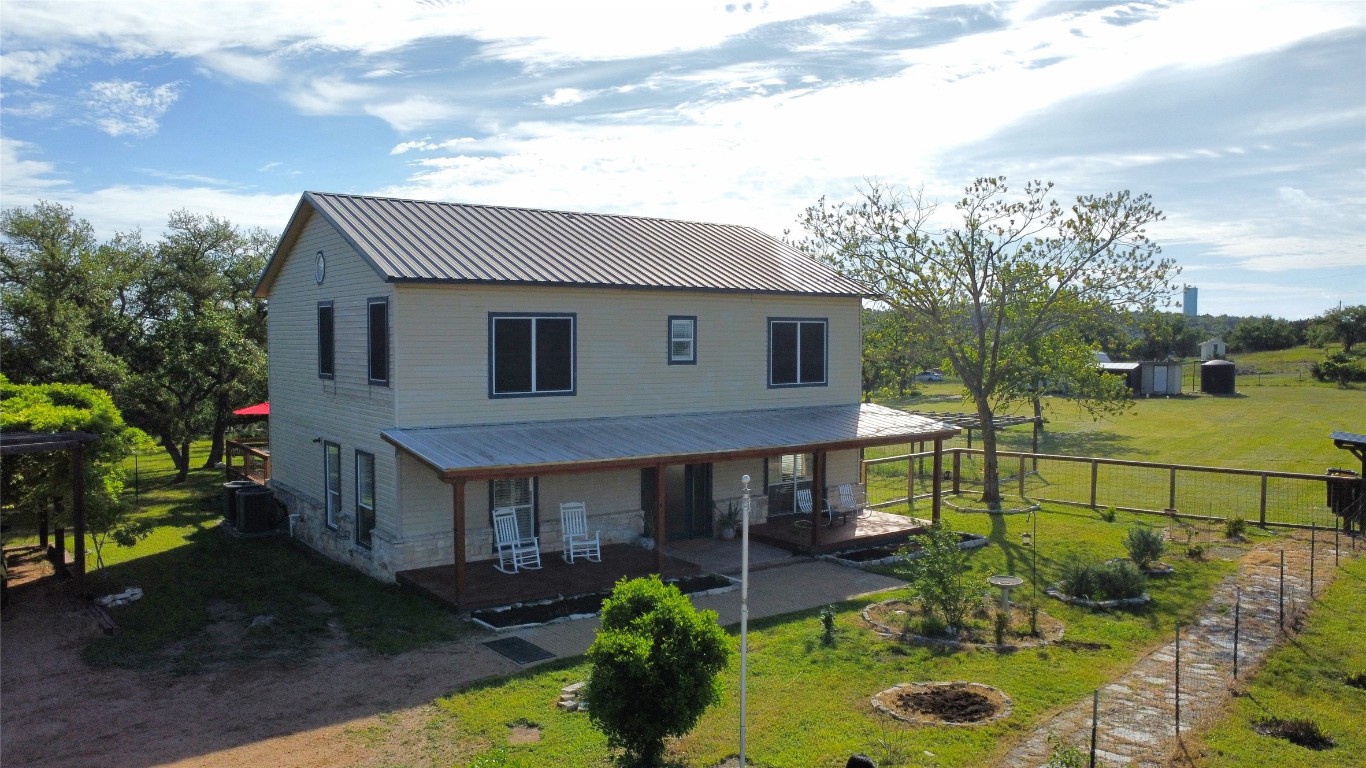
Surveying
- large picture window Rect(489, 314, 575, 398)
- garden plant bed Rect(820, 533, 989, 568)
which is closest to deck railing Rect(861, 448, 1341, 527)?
garden plant bed Rect(820, 533, 989, 568)

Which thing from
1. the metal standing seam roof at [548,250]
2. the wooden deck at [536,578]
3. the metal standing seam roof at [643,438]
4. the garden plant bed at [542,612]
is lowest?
the garden plant bed at [542,612]

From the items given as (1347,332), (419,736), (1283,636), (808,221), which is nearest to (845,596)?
(1283,636)

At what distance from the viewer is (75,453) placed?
43.5ft

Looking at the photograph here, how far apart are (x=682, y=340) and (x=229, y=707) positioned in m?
10.2

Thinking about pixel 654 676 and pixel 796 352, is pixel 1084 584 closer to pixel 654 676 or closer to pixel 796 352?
pixel 796 352

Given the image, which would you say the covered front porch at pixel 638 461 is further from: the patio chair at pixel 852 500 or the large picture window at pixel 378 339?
the large picture window at pixel 378 339

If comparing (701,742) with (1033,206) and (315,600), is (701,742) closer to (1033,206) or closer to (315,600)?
(315,600)

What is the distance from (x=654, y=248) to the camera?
1886cm

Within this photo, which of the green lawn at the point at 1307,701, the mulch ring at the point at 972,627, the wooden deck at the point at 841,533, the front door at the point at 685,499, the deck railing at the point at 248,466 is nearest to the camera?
the green lawn at the point at 1307,701

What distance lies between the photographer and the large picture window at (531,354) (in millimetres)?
15344

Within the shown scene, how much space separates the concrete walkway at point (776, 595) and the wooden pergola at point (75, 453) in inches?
258

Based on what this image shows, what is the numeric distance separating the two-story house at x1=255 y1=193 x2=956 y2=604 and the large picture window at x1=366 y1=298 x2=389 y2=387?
0.16 ft

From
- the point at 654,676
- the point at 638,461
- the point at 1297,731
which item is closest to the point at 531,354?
the point at 638,461

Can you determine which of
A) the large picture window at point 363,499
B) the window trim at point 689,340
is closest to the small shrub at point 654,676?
the large picture window at point 363,499
